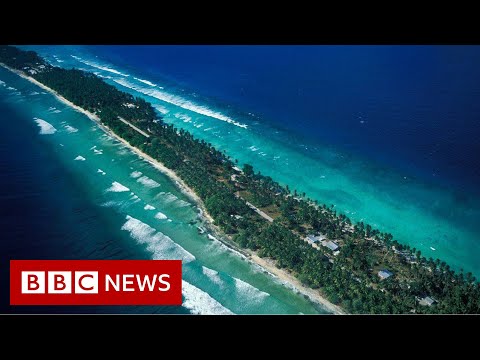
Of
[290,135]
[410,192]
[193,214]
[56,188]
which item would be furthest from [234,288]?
[290,135]

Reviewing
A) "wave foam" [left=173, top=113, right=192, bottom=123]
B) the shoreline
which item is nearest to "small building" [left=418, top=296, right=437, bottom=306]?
the shoreline

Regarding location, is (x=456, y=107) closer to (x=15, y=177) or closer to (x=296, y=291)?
(x=296, y=291)

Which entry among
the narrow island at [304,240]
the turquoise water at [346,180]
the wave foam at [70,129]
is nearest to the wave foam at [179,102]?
the turquoise water at [346,180]

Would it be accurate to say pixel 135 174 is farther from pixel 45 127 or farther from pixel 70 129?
pixel 45 127

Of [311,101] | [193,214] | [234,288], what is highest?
[311,101]

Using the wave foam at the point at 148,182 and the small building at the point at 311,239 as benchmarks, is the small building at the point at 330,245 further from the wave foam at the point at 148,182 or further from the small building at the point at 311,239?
the wave foam at the point at 148,182

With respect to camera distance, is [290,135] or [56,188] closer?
[56,188]

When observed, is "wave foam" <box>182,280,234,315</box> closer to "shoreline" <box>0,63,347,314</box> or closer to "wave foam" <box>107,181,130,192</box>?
"shoreline" <box>0,63,347,314</box>
